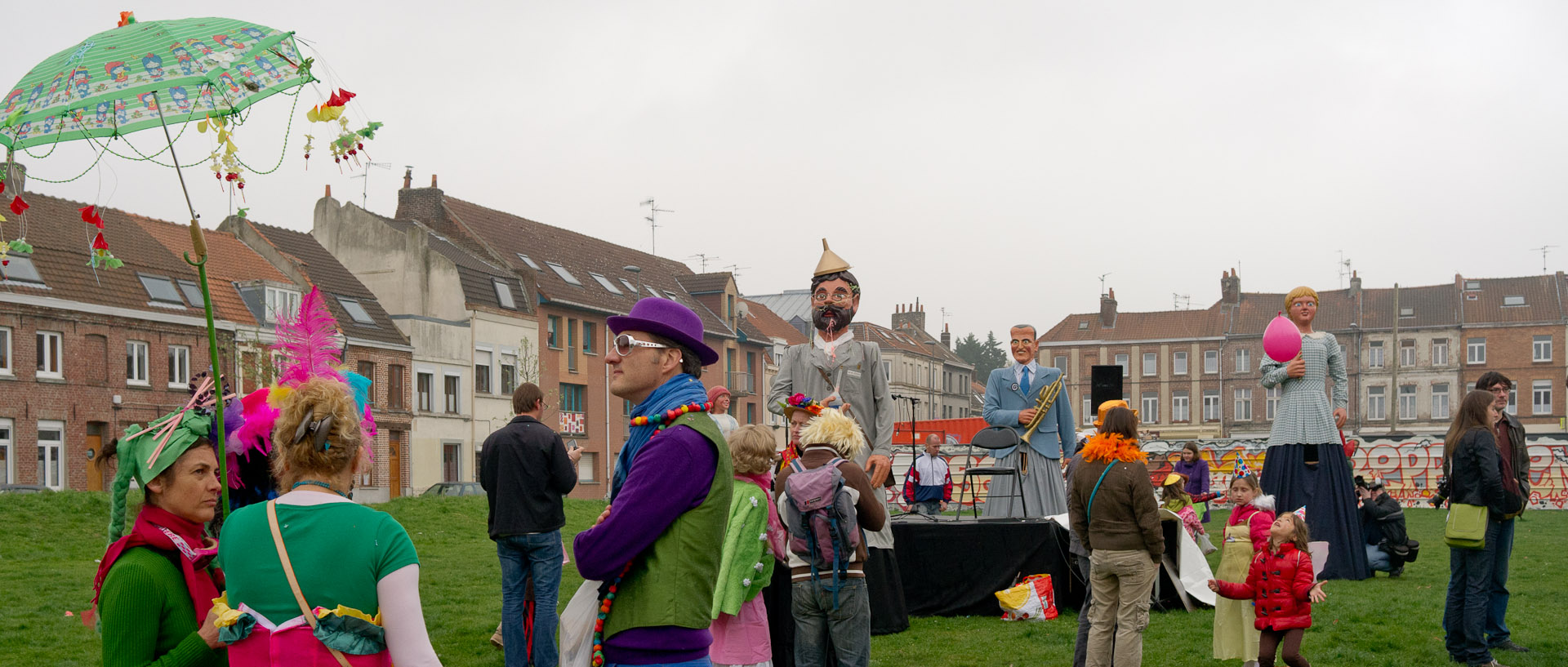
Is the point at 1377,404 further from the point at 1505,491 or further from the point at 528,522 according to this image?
the point at 528,522

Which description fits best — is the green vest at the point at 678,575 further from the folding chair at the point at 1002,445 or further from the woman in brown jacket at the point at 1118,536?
the folding chair at the point at 1002,445

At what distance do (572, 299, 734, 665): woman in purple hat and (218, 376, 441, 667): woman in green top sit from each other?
50 centimetres

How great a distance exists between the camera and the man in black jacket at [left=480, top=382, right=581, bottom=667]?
851cm

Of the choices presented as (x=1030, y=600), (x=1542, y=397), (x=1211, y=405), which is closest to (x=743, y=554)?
(x=1030, y=600)

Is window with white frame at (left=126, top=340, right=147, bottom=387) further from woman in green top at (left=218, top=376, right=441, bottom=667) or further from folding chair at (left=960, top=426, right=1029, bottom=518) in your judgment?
woman in green top at (left=218, top=376, right=441, bottom=667)

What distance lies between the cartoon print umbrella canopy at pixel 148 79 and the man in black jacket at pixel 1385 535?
1104 centimetres

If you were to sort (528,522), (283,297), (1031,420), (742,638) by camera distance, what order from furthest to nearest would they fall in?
(283,297)
(1031,420)
(528,522)
(742,638)

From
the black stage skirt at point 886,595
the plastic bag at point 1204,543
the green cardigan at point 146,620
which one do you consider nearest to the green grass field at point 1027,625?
the black stage skirt at point 886,595

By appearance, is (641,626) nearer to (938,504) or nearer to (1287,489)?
(1287,489)

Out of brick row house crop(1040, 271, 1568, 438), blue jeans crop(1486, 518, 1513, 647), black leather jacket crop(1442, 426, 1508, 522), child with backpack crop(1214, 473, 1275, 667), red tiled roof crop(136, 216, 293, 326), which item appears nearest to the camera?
black leather jacket crop(1442, 426, 1508, 522)

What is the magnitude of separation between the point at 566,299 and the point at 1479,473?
1941 inches

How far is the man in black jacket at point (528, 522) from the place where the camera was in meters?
8.51

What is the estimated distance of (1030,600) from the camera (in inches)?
408

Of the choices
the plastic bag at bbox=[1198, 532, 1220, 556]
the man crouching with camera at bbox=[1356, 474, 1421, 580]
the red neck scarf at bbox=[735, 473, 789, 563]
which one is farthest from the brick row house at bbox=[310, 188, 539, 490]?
the red neck scarf at bbox=[735, 473, 789, 563]
